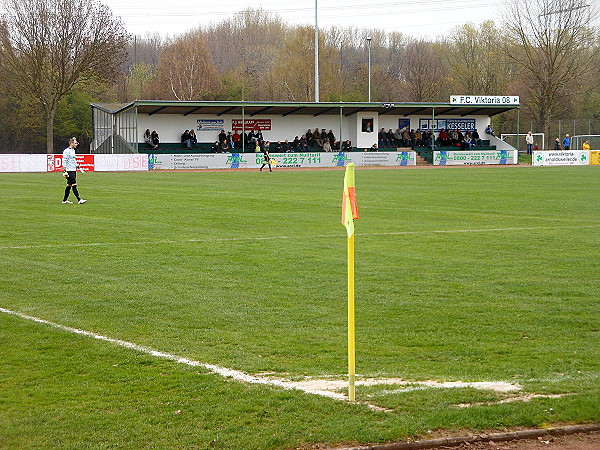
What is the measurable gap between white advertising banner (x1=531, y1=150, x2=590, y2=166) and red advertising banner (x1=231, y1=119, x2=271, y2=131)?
19.9 meters

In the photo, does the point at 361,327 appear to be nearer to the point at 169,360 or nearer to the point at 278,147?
the point at 169,360

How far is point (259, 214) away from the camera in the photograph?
66.0 ft

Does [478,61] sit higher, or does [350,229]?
[478,61]

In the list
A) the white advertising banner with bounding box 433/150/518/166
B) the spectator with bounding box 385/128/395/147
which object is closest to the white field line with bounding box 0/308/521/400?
the white advertising banner with bounding box 433/150/518/166

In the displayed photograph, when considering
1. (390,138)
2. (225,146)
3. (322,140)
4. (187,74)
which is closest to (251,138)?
(225,146)

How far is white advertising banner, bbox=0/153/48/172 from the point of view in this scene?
43.4 metres

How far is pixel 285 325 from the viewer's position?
843cm

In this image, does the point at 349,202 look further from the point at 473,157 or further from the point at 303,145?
the point at 473,157

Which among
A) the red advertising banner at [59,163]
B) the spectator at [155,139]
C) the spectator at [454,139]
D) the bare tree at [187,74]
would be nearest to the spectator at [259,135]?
the spectator at [155,139]

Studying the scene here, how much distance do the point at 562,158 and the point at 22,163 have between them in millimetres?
37014

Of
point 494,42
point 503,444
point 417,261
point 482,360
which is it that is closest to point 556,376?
point 482,360

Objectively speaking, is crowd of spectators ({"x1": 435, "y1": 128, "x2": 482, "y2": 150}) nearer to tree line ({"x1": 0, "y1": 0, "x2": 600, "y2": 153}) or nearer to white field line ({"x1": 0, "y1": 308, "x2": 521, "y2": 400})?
tree line ({"x1": 0, "y1": 0, "x2": 600, "y2": 153})

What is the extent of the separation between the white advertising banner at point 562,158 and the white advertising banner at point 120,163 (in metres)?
28.5

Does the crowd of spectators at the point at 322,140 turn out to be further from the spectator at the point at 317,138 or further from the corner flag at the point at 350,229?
the corner flag at the point at 350,229
